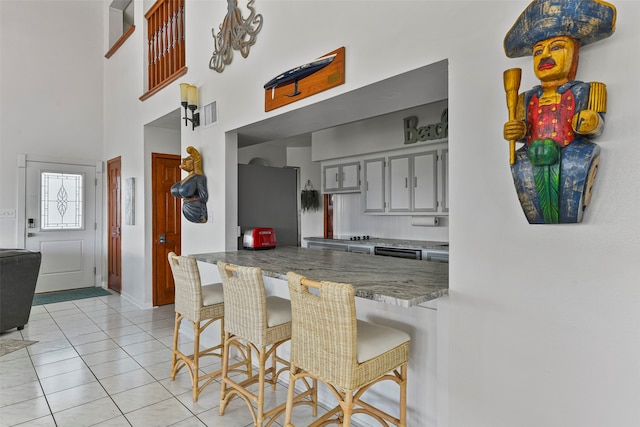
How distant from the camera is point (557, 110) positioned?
4.23ft

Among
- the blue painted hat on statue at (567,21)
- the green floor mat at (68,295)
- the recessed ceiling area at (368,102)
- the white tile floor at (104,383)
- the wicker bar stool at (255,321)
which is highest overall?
the recessed ceiling area at (368,102)

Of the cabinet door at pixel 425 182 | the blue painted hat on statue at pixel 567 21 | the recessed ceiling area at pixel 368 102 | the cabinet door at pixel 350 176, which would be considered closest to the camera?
the blue painted hat on statue at pixel 567 21

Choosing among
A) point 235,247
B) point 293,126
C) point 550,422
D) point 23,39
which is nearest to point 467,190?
point 550,422

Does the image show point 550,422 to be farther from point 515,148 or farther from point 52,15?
point 52,15

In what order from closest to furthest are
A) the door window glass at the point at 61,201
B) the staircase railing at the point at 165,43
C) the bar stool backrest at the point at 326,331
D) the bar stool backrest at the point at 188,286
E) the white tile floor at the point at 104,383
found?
the bar stool backrest at the point at 326,331 → the white tile floor at the point at 104,383 → the bar stool backrest at the point at 188,286 → the staircase railing at the point at 165,43 → the door window glass at the point at 61,201

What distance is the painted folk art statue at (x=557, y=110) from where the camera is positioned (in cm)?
122

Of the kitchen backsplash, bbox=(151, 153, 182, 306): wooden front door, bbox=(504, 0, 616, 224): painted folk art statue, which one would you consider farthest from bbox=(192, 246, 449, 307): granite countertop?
bbox=(151, 153, 182, 306): wooden front door

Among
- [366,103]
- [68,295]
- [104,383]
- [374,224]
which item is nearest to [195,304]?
[104,383]

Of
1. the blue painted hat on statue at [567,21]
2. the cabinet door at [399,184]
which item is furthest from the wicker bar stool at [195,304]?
the cabinet door at [399,184]

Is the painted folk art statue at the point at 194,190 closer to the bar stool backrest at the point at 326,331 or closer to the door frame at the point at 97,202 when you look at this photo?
the bar stool backrest at the point at 326,331

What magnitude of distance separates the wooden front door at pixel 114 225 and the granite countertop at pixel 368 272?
3.53 metres

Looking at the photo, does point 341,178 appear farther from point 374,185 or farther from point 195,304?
point 195,304

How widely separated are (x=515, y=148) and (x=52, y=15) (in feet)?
23.5

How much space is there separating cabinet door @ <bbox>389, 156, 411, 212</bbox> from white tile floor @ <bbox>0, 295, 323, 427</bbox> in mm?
2652
